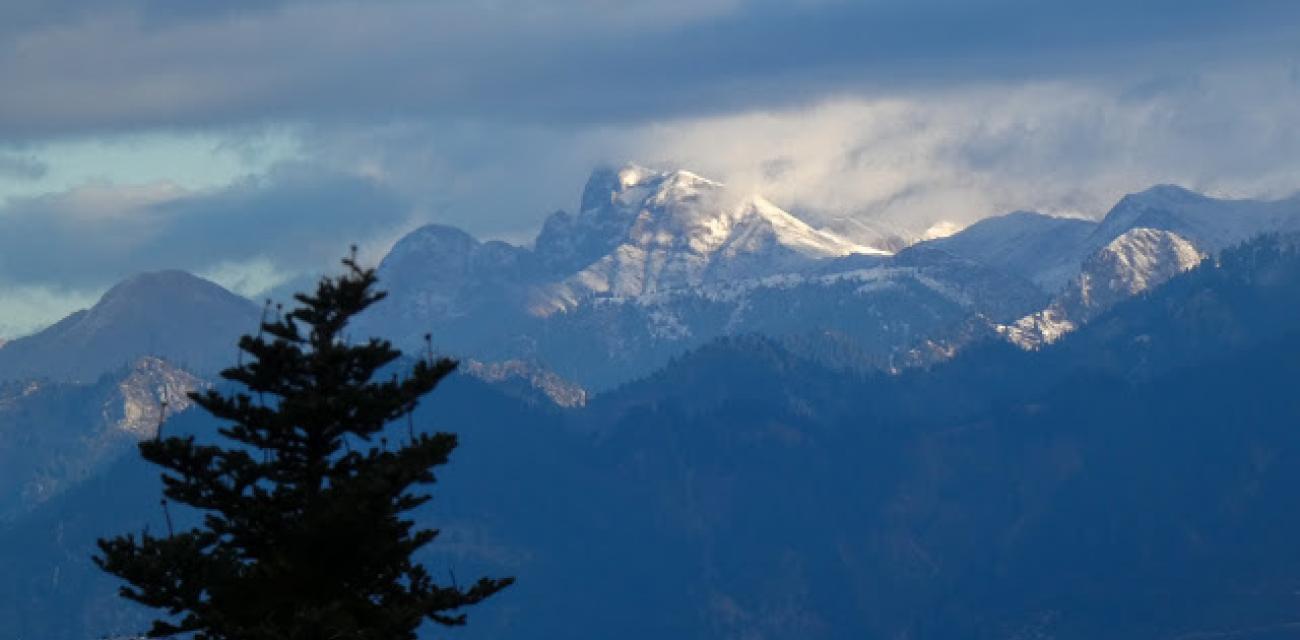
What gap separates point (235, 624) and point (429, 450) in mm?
8655

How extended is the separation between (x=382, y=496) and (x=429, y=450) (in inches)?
86.2

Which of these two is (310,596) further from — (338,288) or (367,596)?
(338,288)

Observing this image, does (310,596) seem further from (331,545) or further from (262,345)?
(262,345)

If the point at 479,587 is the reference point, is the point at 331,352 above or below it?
above

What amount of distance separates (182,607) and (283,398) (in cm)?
832

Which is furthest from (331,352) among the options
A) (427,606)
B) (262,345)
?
(427,606)

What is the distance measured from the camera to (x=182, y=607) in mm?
101500

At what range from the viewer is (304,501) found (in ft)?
341

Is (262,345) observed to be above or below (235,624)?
above

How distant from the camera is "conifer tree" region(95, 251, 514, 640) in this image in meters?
101

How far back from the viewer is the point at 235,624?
4035 inches

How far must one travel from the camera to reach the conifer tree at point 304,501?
101 metres

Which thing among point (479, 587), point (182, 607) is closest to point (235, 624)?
point (182, 607)

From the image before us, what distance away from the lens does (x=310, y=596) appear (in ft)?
343
